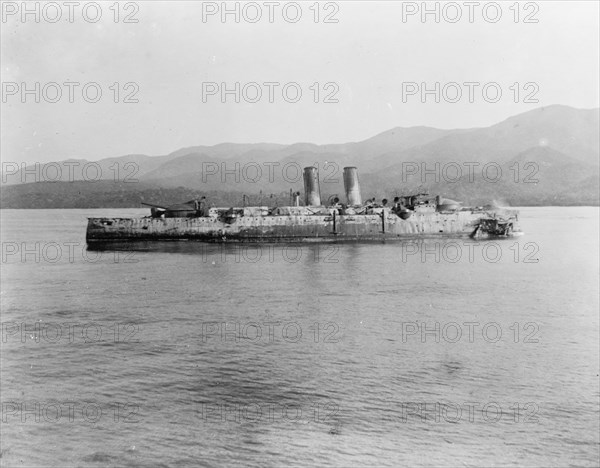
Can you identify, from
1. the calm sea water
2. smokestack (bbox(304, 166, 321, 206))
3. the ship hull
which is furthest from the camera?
smokestack (bbox(304, 166, 321, 206))

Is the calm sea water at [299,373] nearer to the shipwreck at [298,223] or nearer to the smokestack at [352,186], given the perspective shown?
the shipwreck at [298,223]

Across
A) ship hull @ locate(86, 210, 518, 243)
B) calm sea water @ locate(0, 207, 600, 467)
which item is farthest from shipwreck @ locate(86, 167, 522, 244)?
calm sea water @ locate(0, 207, 600, 467)

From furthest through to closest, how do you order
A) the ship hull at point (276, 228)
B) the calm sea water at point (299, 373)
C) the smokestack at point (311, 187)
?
the smokestack at point (311, 187) < the ship hull at point (276, 228) < the calm sea water at point (299, 373)

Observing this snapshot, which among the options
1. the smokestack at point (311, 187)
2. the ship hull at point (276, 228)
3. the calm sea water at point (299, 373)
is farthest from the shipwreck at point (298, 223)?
the calm sea water at point (299, 373)

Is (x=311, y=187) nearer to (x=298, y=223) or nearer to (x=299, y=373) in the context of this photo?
(x=298, y=223)

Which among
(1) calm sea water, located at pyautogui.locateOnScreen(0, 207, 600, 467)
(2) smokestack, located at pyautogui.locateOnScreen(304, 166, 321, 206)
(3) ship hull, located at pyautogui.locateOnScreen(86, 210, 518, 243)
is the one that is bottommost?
(1) calm sea water, located at pyautogui.locateOnScreen(0, 207, 600, 467)

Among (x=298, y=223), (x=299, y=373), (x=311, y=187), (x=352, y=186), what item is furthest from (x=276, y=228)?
(x=299, y=373)

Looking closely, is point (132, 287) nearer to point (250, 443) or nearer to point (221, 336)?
point (221, 336)

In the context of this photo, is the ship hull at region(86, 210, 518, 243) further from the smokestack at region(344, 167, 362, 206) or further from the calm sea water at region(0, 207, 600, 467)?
the calm sea water at region(0, 207, 600, 467)
